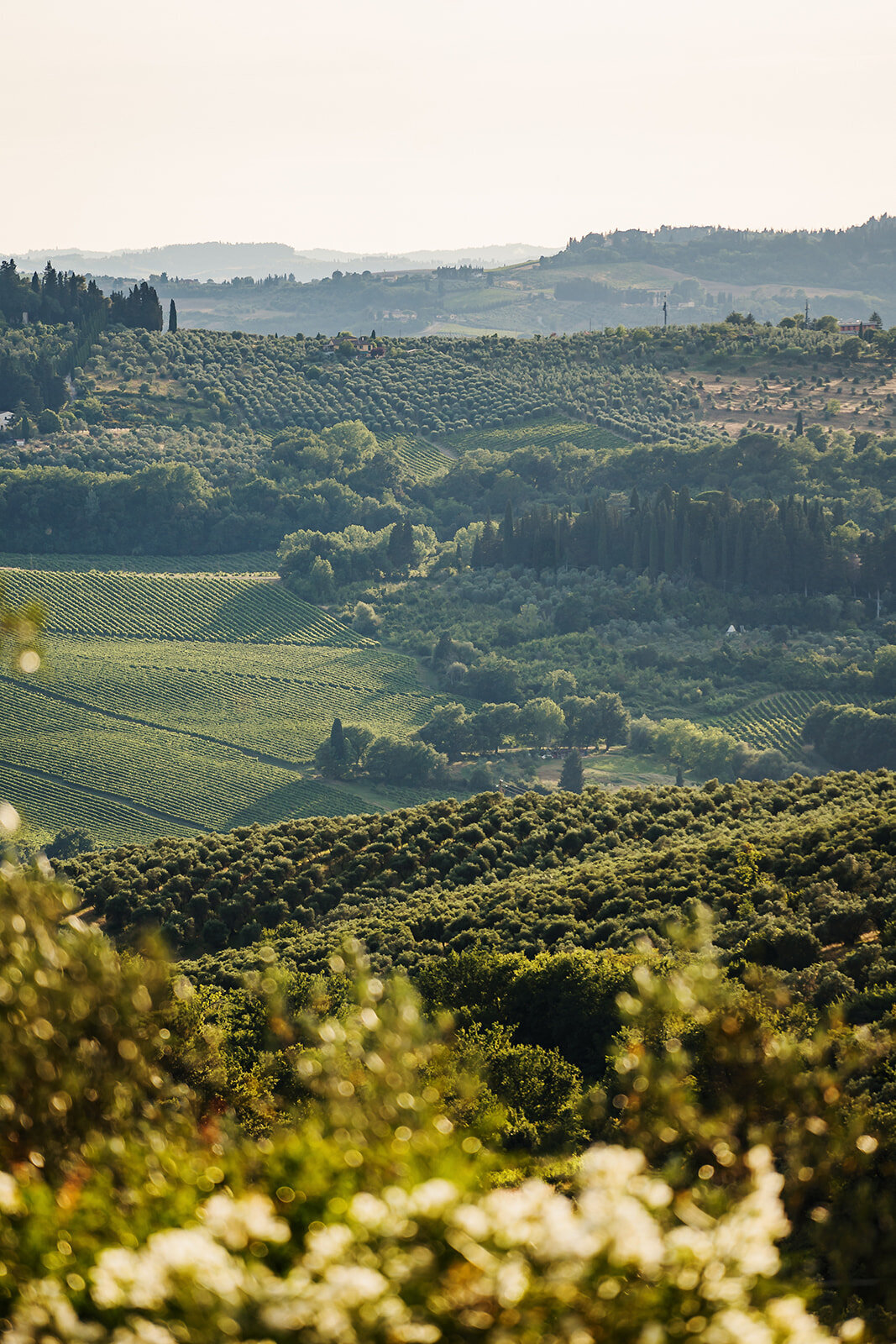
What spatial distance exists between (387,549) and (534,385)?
44.9 m

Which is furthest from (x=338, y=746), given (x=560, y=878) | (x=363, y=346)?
(x=363, y=346)

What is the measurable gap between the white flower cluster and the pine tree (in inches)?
3348

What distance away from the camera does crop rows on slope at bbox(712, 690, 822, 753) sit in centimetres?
10238

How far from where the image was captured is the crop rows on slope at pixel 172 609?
409ft

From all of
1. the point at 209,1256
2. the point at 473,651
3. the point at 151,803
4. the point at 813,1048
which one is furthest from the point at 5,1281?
the point at 473,651

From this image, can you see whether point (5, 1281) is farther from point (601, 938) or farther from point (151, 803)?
point (151, 803)

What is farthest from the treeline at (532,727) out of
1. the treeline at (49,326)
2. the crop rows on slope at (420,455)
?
the treeline at (49,326)

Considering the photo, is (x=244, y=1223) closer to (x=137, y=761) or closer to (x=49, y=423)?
(x=137, y=761)

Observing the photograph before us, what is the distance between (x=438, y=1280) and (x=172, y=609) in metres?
123

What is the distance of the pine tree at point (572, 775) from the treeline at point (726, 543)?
35814mm

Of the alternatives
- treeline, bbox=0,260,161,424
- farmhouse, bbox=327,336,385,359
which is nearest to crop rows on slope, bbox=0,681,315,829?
treeline, bbox=0,260,161,424

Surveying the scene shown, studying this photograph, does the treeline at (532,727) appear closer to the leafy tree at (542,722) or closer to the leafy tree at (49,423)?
the leafy tree at (542,722)

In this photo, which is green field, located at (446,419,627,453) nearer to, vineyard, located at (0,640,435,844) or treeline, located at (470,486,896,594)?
treeline, located at (470,486,896,594)

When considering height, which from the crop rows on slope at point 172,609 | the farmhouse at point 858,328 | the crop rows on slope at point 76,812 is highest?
the farmhouse at point 858,328
